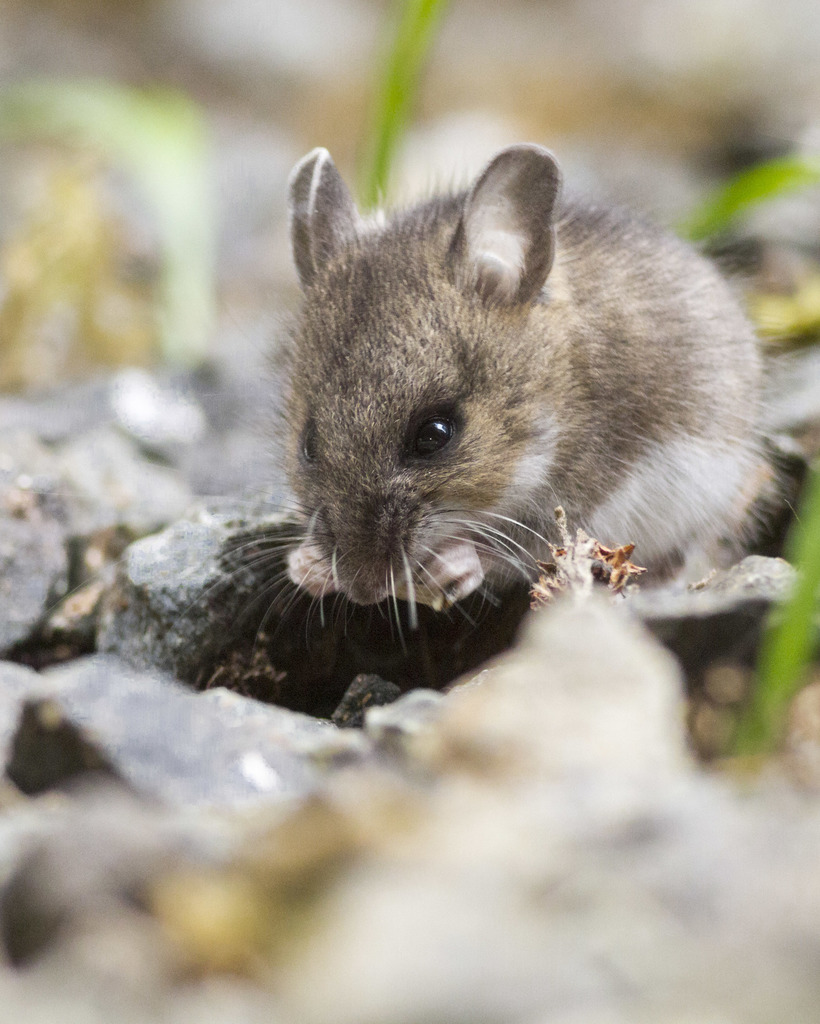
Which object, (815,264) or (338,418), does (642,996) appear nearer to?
(338,418)

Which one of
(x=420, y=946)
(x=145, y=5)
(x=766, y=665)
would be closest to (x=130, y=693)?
(x=420, y=946)

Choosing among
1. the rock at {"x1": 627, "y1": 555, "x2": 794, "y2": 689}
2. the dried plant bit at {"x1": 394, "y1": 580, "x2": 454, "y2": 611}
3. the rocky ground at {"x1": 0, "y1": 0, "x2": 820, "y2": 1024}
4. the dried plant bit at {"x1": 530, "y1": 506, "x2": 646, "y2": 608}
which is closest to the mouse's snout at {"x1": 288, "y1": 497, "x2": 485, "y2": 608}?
the dried plant bit at {"x1": 394, "y1": 580, "x2": 454, "y2": 611}

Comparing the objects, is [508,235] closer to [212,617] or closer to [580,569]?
[580,569]

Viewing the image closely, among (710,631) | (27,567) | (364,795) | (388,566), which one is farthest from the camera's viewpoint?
(27,567)

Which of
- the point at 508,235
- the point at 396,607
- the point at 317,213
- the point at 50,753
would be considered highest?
the point at 508,235

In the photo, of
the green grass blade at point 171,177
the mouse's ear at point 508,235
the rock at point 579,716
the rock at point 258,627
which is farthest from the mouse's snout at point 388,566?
the green grass blade at point 171,177

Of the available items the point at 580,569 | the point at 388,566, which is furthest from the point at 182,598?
the point at 580,569

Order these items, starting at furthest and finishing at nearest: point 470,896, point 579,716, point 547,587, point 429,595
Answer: point 429,595 < point 547,587 < point 579,716 < point 470,896
